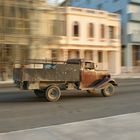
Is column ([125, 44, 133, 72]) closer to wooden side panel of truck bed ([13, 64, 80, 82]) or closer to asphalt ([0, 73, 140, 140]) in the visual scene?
wooden side panel of truck bed ([13, 64, 80, 82])

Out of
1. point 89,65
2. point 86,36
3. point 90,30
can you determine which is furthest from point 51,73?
point 90,30

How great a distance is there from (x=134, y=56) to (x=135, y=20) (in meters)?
4.96

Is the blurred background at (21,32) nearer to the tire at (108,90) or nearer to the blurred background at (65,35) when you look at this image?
the blurred background at (65,35)

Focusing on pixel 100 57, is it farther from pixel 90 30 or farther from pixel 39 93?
pixel 39 93

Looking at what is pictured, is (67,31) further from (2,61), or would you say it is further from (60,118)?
(60,118)

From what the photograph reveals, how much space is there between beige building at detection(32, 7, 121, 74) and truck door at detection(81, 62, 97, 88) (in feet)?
63.1

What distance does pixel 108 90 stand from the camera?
1992 centimetres

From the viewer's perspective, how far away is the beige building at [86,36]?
135 feet

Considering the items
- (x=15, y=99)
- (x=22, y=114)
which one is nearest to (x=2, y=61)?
(x=15, y=99)

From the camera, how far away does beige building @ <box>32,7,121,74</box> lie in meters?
41.3

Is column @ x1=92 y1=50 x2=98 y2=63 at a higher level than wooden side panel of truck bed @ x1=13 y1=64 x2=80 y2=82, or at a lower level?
higher

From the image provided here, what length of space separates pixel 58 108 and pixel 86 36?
3116 cm

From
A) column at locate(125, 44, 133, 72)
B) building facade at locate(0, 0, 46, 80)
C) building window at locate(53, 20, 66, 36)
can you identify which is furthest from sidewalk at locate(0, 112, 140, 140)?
column at locate(125, 44, 133, 72)

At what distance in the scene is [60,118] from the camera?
1313cm
